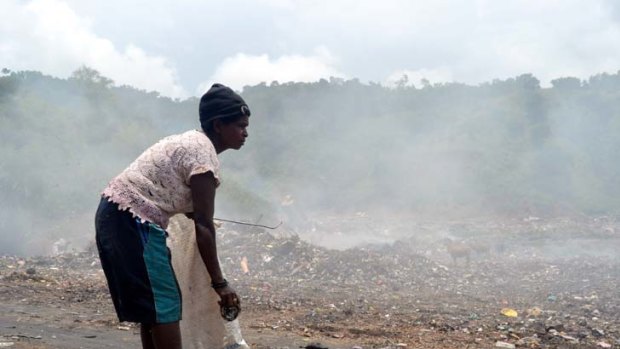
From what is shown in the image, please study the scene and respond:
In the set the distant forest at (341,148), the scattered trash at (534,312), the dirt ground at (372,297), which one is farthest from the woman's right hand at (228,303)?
the distant forest at (341,148)

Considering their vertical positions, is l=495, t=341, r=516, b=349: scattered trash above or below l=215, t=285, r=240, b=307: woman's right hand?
below

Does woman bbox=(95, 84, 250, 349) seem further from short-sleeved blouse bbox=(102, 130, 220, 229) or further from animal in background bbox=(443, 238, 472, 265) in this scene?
animal in background bbox=(443, 238, 472, 265)

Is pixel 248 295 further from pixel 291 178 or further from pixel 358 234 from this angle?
pixel 291 178

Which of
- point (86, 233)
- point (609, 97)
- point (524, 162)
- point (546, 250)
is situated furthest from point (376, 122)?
point (86, 233)

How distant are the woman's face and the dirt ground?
1.95 meters

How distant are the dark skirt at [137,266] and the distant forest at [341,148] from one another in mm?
12664

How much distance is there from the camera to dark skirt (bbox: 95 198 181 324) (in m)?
2.20

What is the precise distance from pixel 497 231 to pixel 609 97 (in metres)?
15.6

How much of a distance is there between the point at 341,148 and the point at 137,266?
27.3 meters

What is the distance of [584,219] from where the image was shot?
2091 cm

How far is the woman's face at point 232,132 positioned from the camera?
240cm

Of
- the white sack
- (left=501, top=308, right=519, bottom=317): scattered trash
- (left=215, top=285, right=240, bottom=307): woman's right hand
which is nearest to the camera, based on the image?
(left=215, top=285, right=240, bottom=307): woman's right hand

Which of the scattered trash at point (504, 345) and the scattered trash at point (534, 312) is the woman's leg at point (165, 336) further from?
the scattered trash at point (534, 312)

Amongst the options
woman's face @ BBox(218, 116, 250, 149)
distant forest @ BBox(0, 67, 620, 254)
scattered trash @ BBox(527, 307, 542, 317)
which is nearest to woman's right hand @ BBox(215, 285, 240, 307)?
woman's face @ BBox(218, 116, 250, 149)
